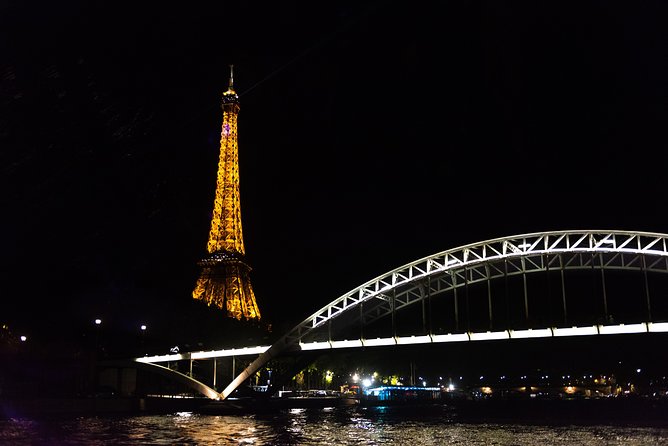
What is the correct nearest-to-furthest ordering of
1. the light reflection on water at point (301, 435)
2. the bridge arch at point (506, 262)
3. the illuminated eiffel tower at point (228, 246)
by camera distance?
1. the light reflection on water at point (301, 435)
2. the bridge arch at point (506, 262)
3. the illuminated eiffel tower at point (228, 246)

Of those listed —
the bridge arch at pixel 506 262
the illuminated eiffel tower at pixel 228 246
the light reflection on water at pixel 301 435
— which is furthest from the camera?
the illuminated eiffel tower at pixel 228 246

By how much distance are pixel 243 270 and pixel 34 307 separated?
42977 millimetres

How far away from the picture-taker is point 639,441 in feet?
103

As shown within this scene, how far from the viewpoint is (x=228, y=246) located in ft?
295

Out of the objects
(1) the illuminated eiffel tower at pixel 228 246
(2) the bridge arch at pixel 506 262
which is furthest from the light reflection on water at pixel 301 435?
(1) the illuminated eiffel tower at pixel 228 246

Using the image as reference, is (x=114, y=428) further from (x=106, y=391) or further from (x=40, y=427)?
(x=106, y=391)

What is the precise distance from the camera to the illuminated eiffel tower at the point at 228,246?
87.5 metres

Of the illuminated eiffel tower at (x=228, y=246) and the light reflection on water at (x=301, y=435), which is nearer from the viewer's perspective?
the light reflection on water at (x=301, y=435)

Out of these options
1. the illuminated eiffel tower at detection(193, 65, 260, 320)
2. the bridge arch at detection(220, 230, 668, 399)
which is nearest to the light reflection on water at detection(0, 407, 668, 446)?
the bridge arch at detection(220, 230, 668, 399)

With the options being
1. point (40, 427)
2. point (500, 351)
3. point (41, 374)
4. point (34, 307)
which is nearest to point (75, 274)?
point (34, 307)

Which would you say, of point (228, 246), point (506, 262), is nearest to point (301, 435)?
point (506, 262)

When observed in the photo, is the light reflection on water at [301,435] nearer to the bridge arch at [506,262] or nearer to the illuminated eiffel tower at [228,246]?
the bridge arch at [506,262]

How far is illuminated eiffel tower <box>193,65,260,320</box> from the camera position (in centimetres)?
8750

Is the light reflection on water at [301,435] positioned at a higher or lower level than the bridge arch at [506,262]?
lower
